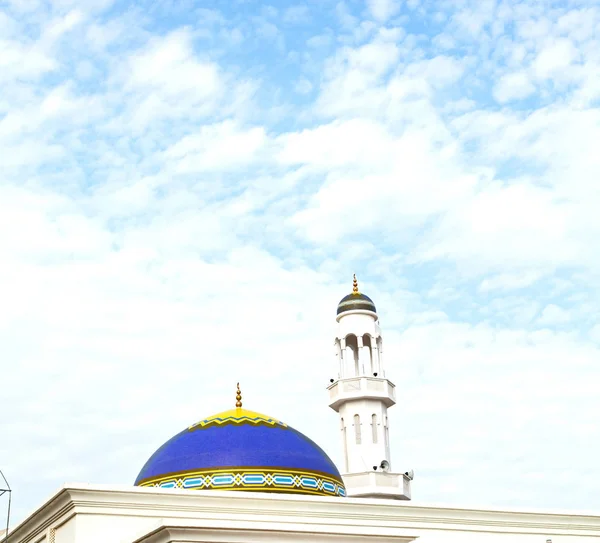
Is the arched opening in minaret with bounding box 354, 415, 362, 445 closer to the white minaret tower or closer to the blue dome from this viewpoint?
the white minaret tower

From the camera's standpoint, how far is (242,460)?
62.6 feet

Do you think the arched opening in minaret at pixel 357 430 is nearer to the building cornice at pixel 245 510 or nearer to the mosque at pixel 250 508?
the mosque at pixel 250 508

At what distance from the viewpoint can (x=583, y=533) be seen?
67.8 ft

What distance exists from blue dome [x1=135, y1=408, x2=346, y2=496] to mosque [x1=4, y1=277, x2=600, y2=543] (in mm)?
19

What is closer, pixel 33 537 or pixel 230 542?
pixel 230 542

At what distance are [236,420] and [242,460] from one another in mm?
1473

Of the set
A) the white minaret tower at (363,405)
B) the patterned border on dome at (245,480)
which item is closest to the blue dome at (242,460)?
the patterned border on dome at (245,480)

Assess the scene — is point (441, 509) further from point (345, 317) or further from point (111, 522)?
point (345, 317)

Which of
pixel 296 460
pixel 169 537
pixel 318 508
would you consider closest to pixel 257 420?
pixel 296 460

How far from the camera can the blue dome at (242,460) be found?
18875 millimetres

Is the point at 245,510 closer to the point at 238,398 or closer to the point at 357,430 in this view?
the point at 238,398

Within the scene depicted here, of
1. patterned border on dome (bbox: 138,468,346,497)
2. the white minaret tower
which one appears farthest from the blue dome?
the white minaret tower

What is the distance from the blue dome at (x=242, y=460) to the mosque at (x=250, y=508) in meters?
0.02

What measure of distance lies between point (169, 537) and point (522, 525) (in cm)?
794
